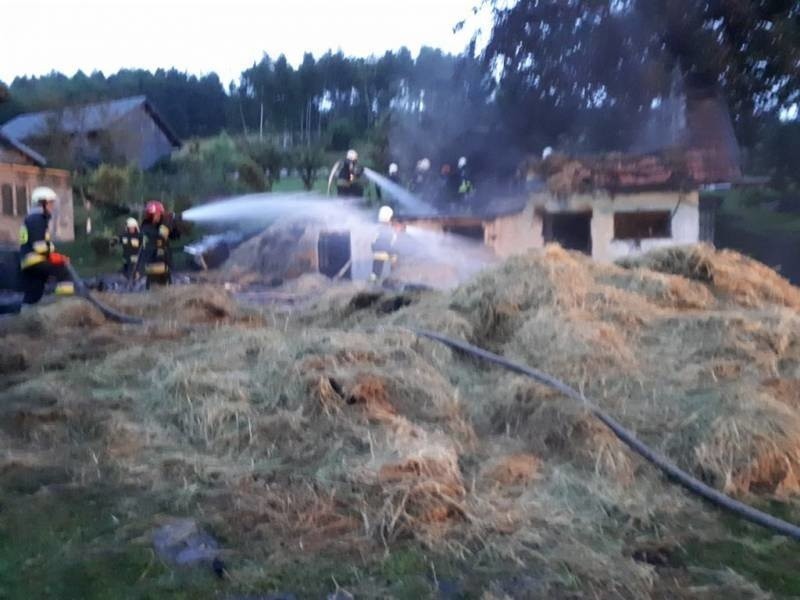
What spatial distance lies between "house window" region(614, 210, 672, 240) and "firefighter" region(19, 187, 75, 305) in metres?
10.8

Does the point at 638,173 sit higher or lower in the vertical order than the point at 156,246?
higher

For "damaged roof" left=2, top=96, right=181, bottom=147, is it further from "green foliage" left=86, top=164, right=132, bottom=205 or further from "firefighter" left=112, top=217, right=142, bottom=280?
"firefighter" left=112, top=217, right=142, bottom=280

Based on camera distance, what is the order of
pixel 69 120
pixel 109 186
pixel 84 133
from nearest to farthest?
pixel 109 186, pixel 69 120, pixel 84 133

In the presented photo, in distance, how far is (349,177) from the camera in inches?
650

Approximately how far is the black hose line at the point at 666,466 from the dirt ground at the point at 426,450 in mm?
60

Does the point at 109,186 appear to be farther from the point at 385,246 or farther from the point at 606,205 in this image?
the point at 606,205

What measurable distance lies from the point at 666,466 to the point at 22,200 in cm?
2299

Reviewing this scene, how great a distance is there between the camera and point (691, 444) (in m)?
4.39

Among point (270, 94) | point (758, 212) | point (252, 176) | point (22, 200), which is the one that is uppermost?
point (270, 94)

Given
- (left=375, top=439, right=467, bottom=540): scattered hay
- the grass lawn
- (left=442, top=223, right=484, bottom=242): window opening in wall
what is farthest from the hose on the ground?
the grass lawn

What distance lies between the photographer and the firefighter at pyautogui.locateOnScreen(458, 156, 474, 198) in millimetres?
18906

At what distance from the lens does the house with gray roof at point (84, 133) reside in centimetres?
3011

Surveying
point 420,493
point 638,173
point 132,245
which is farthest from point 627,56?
point 420,493

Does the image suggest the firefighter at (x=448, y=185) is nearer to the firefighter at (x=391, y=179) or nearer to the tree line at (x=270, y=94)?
the firefighter at (x=391, y=179)
